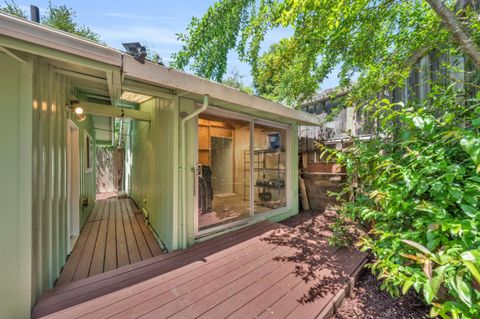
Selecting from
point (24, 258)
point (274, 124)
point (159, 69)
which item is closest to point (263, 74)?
point (274, 124)

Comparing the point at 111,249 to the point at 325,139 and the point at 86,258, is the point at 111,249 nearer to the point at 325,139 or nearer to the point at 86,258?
the point at 86,258

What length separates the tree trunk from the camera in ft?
5.37

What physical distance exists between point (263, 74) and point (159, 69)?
15.3 feet

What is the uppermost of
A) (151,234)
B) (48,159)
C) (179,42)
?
(179,42)

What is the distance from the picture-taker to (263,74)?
20.5ft

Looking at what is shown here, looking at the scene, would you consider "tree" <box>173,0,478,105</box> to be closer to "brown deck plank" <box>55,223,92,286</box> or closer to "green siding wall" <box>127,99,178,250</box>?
"green siding wall" <box>127,99,178,250</box>

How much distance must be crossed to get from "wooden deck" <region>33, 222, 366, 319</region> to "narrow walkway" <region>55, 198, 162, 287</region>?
22.9 inches

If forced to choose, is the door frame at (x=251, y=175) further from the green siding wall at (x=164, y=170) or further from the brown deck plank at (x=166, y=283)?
the brown deck plank at (x=166, y=283)

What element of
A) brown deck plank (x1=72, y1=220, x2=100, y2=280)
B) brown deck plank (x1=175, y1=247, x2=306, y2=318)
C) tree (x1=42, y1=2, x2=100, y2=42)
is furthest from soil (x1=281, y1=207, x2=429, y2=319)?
tree (x1=42, y1=2, x2=100, y2=42)

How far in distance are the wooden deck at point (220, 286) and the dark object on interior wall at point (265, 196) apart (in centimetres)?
166

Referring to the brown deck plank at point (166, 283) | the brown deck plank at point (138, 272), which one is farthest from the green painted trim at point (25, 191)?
the brown deck plank at point (166, 283)

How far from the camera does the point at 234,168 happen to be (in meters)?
4.56

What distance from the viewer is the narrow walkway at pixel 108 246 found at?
273cm

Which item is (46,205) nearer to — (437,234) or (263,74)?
(437,234)
